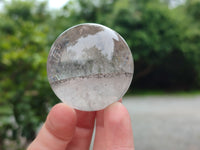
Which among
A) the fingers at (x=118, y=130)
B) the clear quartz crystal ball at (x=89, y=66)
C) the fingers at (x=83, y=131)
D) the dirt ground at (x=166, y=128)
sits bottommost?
the dirt ground at (x=166, y=128)

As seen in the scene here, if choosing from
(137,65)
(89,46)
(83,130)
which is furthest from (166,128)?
(137,65)

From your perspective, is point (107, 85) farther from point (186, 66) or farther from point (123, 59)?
point (186, 66)

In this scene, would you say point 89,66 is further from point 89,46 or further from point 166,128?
point 166,128

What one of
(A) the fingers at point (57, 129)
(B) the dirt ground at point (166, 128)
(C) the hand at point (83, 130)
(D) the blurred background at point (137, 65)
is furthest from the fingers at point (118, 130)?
(B) the dirt ground at point (166, 128)

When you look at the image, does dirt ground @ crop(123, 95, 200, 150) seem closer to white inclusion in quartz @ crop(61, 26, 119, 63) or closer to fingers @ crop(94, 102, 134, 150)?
fingers @ crop(94, 102, 134, 150)

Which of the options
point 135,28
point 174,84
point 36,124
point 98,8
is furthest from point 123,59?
point 174,84

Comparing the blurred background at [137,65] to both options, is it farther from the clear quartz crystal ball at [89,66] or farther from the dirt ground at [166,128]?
the clear quartz crystal ball at [89,66]
